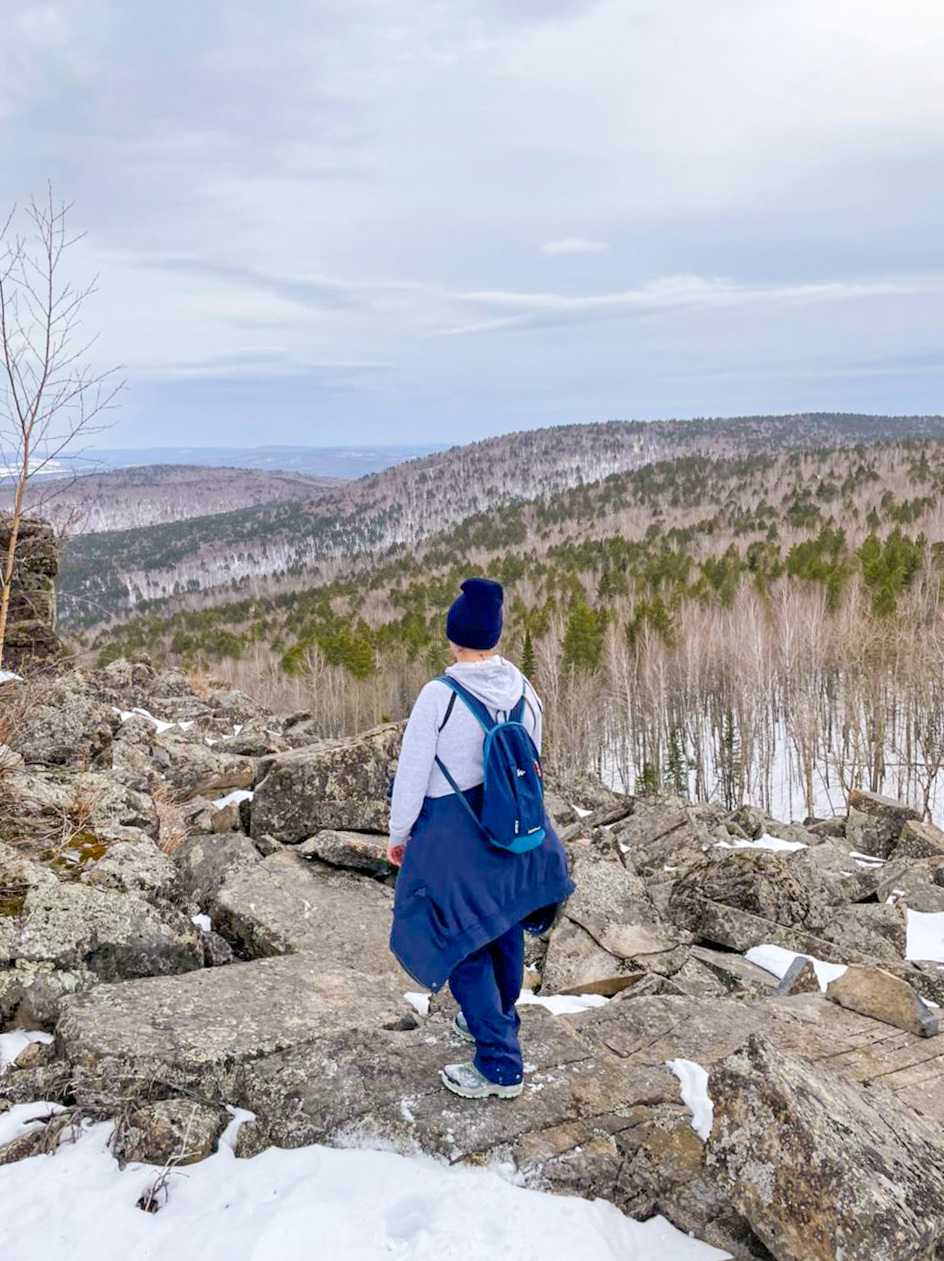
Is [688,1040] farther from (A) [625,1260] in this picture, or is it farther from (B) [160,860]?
(B) [160,860]

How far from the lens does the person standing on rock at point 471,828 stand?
3371 millimetres

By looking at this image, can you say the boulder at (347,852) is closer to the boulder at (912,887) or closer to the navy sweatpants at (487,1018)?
the navy sweatpants at (487,1018)

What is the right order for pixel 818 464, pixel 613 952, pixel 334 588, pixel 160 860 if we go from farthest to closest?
pixel 818 464
pixel 334 588
pixel 613 952
pixel 160 860

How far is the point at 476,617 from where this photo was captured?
3.43 metres

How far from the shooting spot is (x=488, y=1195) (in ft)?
9.91

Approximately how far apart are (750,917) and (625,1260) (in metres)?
5.96

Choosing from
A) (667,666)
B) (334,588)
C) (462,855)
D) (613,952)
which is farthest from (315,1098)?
(334,588)

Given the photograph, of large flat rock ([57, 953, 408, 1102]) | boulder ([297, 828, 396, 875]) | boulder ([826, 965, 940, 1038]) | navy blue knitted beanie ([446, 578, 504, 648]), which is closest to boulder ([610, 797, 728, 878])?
boulder ([297, 828, 396, 875])

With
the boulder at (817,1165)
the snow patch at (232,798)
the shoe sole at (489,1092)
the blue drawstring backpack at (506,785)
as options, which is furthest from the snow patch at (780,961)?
the snow patch at (232,798)

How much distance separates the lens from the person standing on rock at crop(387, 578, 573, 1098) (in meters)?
3.37

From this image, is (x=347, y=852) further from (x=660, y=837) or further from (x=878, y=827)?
(x=878, y=827)

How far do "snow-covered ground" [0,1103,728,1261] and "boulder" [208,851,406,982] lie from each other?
6.72ft

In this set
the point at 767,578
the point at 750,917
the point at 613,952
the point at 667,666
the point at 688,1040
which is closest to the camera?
the point at 688,1040

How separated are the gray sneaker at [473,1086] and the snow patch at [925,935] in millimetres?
8296
